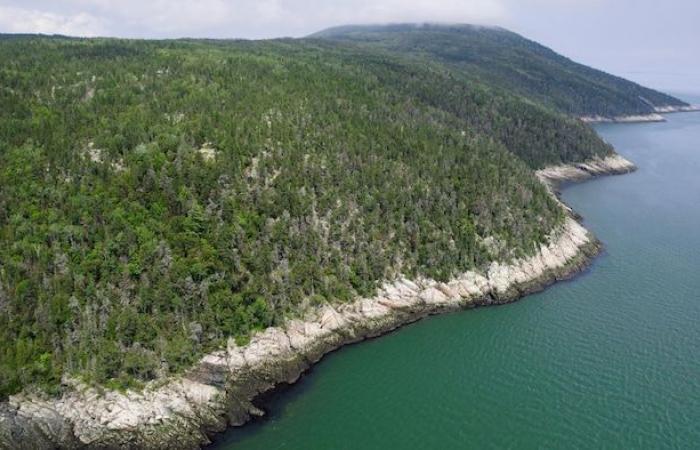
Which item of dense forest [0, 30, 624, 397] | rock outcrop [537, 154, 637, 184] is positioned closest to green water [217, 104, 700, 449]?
dense forest [0, 30, 624, 397]

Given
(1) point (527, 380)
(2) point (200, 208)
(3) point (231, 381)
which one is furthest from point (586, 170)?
(3) point (231, 381)

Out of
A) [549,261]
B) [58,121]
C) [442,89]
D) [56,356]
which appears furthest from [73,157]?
[442,89]

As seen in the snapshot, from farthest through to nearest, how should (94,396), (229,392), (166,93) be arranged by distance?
(166,93) < (229,392) < (94,396)

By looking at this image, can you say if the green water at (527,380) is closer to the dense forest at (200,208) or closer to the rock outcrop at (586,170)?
the dense forest at (200,208)

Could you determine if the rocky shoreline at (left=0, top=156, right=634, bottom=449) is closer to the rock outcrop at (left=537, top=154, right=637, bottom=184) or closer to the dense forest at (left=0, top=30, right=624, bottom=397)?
the dense forest at (left=0, top=30, right=624, bottom=397)

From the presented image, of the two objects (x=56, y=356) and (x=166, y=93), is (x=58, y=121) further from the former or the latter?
(x=56, y=356)

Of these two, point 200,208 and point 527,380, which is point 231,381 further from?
point 527,380
